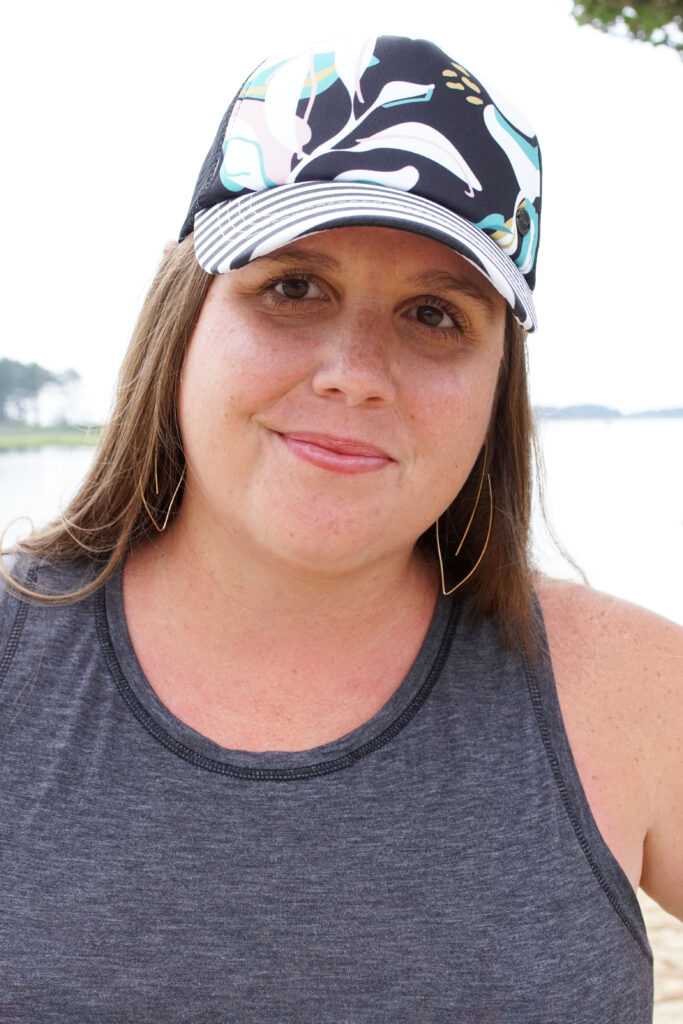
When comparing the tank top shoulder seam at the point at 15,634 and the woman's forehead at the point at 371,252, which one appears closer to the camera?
the woman's forehead at the point at 371,252

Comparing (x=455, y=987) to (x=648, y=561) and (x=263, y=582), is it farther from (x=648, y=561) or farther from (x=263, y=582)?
(x=648, y=561)

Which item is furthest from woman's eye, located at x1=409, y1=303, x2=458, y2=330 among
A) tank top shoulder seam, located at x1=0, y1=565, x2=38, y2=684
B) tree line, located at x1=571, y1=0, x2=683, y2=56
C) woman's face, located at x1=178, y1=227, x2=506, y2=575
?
tree line, located at x1=571, y1=0, x2=683, y2=56

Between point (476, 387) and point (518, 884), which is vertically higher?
point (476, 387)

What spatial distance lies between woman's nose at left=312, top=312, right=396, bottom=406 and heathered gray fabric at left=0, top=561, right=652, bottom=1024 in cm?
54

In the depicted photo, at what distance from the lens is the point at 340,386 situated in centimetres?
122

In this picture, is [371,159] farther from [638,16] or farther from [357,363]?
[638,16]

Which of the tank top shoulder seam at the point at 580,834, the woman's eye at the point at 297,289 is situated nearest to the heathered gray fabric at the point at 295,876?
the tank top shoulder seam at the point at 580,834

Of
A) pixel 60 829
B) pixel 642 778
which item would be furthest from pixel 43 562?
pixel 642 778

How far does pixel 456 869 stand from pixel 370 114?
1.09m

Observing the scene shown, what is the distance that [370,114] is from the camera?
4.00 feet

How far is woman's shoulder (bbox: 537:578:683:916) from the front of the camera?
4.69 ft

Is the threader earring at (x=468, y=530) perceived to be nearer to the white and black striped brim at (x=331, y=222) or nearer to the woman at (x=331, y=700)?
the woman at (x=331, y=700)

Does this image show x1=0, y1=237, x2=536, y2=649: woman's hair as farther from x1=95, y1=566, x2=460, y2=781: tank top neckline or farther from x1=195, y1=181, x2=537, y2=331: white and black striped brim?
x1=195, y1=181, x2=537, y2=331: white and black striped brim

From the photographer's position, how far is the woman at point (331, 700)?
125cm
